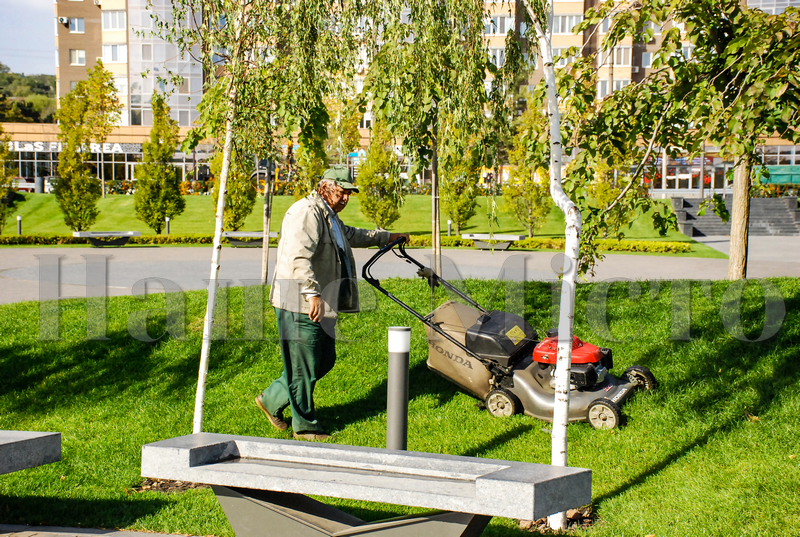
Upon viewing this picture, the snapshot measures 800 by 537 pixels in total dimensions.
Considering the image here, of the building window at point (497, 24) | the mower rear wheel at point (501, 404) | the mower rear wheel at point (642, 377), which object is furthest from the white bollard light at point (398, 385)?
the building window at point (497, 24)

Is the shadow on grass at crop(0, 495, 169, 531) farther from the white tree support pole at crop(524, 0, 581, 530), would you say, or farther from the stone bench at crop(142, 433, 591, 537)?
the white tree support pole at crop(524, 0, 581, 530)

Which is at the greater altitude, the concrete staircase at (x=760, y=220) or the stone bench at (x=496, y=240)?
the concrete staircase at (x=760, y=220)

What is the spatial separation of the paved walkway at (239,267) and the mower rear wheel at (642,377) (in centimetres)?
483

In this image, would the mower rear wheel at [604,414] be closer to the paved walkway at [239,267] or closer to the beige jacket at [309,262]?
the beige jacket at [309,262]

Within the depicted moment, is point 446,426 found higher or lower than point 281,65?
lower

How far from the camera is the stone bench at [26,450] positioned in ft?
12.1

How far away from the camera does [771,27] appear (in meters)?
4.79

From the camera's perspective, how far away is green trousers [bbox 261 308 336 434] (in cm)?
519

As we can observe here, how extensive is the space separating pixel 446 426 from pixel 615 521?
1887mm

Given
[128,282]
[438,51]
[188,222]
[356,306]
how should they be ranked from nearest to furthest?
[356,306], [438,51], [128,282], [188,222]

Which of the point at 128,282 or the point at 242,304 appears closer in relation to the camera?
the point at 242,304

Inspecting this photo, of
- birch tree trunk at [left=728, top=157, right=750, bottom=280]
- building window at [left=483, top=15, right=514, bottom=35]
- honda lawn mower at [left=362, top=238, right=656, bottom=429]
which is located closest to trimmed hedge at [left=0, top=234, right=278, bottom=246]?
building window at [left=483, top=15, right=514, bottom=35]

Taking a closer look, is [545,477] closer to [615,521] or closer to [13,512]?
[615,521]

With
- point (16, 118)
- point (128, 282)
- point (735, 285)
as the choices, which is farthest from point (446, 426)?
point (16, 118)
